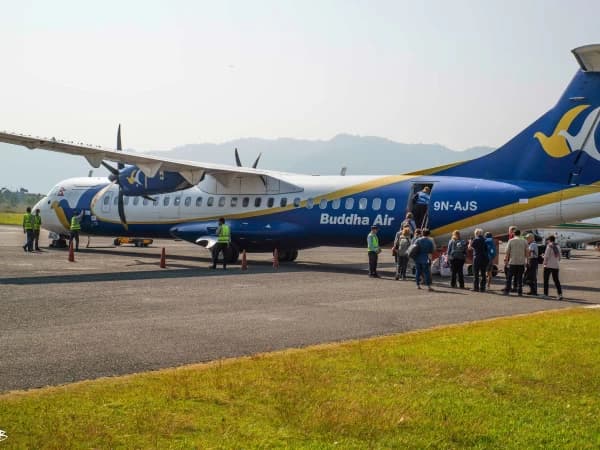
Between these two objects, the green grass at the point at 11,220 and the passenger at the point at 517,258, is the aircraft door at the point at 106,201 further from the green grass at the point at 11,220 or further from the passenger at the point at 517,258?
the green grass at the point at 11,220

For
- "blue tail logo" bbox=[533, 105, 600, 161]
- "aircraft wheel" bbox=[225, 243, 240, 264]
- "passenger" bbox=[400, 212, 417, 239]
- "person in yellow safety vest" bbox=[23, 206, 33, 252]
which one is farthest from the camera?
"person in yellow safety vest" bbox=[23, 206, 33, 252]

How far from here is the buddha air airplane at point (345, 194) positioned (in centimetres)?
2086

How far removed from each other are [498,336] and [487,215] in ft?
37.0

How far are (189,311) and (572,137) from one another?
13.5m

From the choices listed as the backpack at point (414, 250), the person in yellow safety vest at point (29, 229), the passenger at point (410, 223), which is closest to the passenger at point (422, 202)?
the passenger at point (410, 223)

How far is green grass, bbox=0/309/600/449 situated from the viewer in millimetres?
5965

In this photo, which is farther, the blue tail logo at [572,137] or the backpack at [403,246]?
the backpack at [403,246]

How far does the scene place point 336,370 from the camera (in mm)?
8477

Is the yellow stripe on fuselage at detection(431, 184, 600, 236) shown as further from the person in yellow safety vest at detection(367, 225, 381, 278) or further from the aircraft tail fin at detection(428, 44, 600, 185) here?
the person in yellow safety vest at detection(367, 225, 381, 278)

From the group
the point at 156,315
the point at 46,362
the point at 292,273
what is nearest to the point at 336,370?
the point at 46,362

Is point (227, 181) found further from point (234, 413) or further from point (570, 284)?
point (234, 413)

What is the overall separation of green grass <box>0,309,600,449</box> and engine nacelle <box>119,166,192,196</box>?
1888 centimetres

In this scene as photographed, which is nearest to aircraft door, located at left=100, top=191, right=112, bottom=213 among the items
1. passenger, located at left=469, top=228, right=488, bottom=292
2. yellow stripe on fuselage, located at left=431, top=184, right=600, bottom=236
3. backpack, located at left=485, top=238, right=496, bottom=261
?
yellow stripe on fuselage, located at left=431, top=184, right=600, bottom=236

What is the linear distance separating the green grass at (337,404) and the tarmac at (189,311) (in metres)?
1.08
